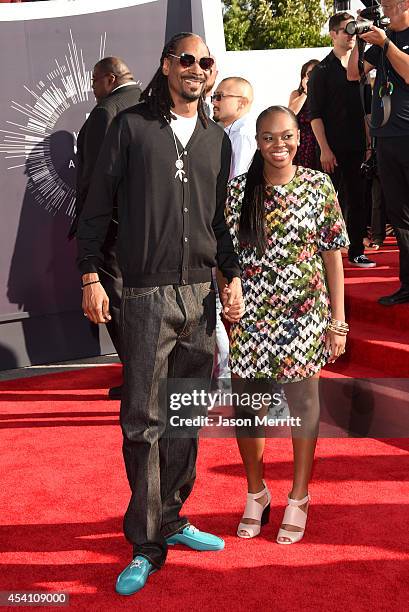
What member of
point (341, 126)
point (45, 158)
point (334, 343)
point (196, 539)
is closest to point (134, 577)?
point (196, 539)

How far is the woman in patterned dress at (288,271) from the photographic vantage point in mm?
3467

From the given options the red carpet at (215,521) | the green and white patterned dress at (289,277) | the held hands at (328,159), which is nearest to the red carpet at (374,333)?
the red carpet at (215,521)

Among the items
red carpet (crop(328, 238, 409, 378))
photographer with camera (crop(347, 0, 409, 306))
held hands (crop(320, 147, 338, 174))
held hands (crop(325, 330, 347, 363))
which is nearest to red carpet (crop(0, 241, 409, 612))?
red carpet (crop(328, 238, 409, 378))

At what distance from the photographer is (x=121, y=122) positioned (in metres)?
3.13

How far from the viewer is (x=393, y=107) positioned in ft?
18.0

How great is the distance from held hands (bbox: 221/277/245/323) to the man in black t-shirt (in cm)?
379

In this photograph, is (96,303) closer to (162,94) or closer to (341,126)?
(162,94)

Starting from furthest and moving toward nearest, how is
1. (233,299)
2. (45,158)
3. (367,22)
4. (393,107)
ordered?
(45,158), (393,107), (367,22), (233,299)

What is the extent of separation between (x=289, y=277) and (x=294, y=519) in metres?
1.01

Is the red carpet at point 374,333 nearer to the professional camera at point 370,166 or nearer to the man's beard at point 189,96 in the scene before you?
the professional camera at point 370,166

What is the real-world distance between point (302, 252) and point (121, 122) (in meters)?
0.89

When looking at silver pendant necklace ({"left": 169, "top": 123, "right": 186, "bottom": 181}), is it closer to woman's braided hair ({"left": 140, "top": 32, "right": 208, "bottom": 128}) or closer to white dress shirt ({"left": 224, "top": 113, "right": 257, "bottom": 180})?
woman's braided hair ({"left": 140, "top": 32, "right": 208, "bottom": 128})

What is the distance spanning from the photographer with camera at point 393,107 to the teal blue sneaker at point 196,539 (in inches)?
107

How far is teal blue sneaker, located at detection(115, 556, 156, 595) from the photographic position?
3203mm
